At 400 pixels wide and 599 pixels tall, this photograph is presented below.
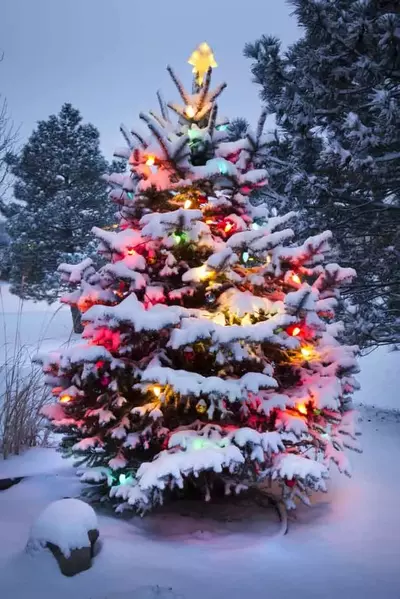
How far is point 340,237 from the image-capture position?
7.00 metres

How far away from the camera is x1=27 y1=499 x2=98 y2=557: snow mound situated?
247 centimetres

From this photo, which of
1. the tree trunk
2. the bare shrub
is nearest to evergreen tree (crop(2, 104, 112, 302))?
the tree trunk

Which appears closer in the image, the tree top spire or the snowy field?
the snowy field

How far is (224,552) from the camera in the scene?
2867mm

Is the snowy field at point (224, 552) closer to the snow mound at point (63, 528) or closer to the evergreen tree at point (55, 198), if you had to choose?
the snow mound at point (63, 528)

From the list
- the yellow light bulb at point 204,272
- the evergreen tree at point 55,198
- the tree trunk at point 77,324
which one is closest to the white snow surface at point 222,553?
the tree trunk at point 77,324

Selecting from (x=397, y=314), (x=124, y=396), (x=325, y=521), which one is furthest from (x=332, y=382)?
(x=397, y=314)

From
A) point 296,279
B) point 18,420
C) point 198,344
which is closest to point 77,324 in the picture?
point 18,420

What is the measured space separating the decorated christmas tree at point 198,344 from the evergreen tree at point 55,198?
48.1 ft

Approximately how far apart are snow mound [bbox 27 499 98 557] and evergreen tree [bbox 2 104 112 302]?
15791 millimetres

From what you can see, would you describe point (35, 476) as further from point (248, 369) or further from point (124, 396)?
point (248, 369)

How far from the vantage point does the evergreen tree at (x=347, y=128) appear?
5449mm

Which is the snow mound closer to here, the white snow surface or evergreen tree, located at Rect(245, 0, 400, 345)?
the white snow surface

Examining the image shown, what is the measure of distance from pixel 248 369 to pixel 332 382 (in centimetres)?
58
